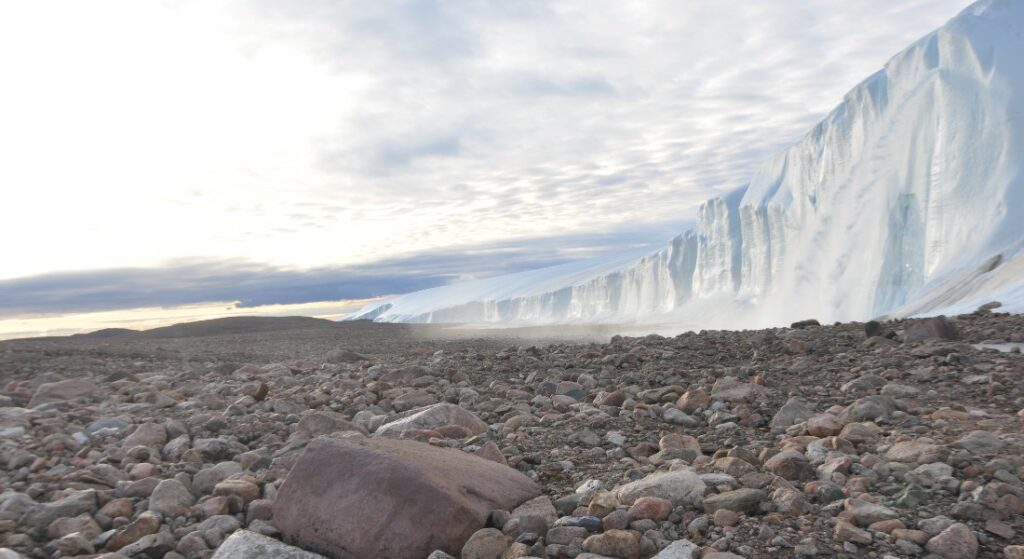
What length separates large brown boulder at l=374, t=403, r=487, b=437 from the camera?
387 centimetres

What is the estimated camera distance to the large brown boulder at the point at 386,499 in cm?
227

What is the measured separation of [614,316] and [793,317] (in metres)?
15.9

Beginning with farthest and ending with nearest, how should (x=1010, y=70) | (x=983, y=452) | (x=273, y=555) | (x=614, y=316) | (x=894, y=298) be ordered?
1. (x=614, y=316)
2. (x=894, y=298)
3. (x=1010, y=70)
4. (x=983, y=452)
5. (x=273, y=555)

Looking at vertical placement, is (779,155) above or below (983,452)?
above

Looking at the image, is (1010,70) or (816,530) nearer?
(816,530)

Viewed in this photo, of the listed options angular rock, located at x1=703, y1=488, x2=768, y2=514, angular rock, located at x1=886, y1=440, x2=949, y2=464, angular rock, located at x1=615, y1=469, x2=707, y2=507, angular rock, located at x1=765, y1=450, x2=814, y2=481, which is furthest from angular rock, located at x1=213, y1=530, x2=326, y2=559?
angular rock, located at x1=886, y1=440, x2=949, y2=464

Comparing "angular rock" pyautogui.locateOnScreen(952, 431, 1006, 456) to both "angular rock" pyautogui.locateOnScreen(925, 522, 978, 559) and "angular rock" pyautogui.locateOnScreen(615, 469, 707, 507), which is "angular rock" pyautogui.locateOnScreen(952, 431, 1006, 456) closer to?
"angular rock" pyautogui.locateOnScreen(925, 522, 978, 559)

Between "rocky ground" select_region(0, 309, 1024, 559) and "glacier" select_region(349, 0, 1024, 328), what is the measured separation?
694cm

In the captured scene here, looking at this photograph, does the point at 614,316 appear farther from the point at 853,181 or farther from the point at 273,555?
the point at 273,555

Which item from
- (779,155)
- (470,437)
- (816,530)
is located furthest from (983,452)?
(779,155)

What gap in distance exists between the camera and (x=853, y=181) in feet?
58.5

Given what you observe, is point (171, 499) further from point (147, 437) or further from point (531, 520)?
point (531, 520)

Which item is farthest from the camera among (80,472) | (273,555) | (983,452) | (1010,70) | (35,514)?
(1010,70)

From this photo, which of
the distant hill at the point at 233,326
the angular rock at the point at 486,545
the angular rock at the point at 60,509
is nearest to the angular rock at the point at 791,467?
the angular rock at the point at 486,545
